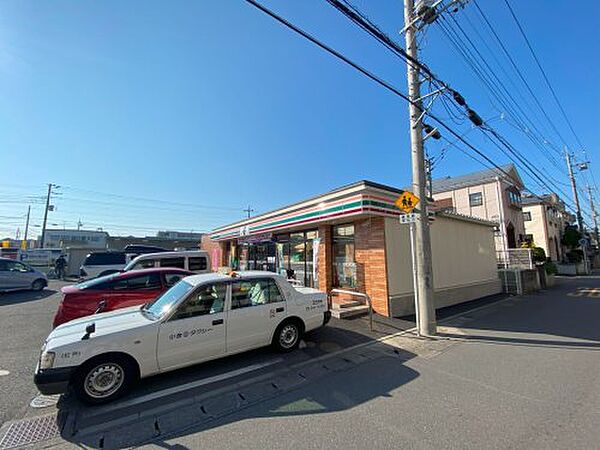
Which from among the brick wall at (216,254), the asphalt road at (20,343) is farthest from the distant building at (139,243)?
the asphalt road at (20,343)

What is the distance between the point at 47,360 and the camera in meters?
3.57

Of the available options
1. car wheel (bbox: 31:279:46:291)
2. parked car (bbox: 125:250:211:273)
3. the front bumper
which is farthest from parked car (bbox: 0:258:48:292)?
the front bumper

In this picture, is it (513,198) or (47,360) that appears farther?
(513,198)

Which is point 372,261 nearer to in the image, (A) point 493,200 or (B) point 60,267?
(B) point 60,267

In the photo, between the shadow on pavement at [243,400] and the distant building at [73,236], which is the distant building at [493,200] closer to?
the shadow on pavement at [243,400]

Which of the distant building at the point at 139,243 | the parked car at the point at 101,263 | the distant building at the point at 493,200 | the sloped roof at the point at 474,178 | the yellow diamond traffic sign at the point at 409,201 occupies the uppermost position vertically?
the sloped roof at the point at 474,178

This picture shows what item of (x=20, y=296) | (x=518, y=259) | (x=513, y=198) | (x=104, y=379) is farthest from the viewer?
(x=513, y=198)

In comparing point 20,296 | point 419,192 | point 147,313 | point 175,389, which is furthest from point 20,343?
point 419,192

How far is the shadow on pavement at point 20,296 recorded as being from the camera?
39.2 ft

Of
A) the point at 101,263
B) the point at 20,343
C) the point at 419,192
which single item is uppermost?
the point at 419,192

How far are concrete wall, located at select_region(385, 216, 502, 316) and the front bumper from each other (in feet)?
24.5

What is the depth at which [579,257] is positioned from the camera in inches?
1130

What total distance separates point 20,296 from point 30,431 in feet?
45.6

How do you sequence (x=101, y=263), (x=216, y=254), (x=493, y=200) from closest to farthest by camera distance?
(x=101, y=263) < (x=216, y=254) < (x=493, y=200)
